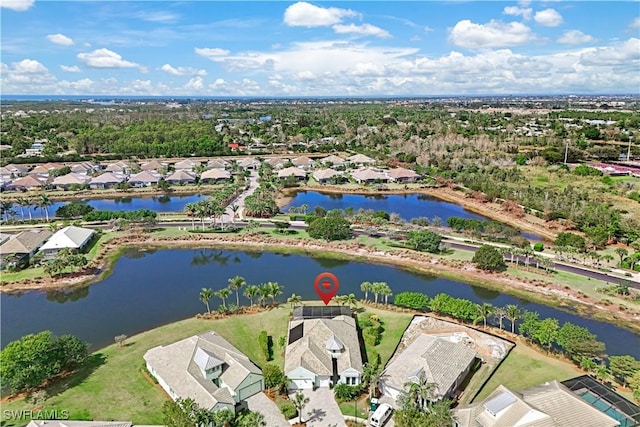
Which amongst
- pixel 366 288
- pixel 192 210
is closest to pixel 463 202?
pixel 366 288

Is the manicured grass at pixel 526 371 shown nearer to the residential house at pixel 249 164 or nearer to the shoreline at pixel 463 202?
the shoreline at pixel 463 202

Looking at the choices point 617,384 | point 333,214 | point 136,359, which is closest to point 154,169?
point 333,214

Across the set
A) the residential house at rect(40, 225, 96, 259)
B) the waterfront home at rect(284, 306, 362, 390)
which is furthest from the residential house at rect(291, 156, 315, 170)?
the waterfront home at rect(284, 306, 362, 390)

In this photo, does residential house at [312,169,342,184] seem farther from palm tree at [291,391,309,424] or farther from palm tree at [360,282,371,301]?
palm tree at [291,391,309,424]

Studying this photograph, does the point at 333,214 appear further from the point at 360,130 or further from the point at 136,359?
the point at 360,130

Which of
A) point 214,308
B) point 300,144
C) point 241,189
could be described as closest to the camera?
point 214,308
